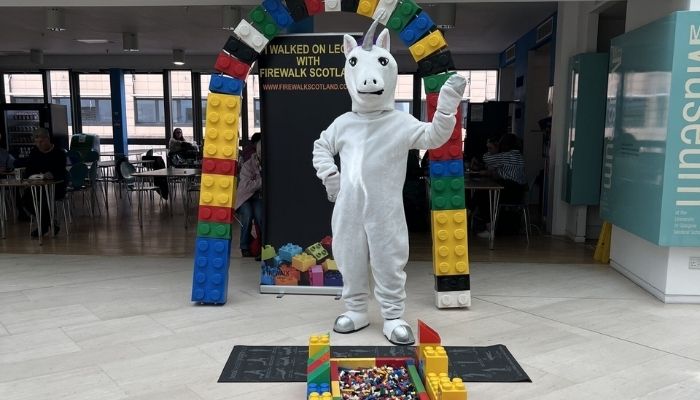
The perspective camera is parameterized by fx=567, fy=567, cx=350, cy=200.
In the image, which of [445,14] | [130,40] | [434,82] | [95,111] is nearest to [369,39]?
[434,82]

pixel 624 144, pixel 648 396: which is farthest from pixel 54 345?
pixel 624 144

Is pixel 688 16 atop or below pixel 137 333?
atop

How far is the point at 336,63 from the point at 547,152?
4.95 metres

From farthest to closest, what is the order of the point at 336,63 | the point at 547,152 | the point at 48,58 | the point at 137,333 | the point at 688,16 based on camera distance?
the point at 48,58
the point at 547,152
the point at 336,63
the point at 688,16
the point at 137,333

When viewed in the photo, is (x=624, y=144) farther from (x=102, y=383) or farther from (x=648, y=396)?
(x=102, y=383)

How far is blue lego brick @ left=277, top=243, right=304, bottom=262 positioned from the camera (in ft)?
16.4

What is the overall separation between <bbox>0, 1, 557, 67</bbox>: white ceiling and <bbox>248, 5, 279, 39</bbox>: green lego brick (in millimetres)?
3909

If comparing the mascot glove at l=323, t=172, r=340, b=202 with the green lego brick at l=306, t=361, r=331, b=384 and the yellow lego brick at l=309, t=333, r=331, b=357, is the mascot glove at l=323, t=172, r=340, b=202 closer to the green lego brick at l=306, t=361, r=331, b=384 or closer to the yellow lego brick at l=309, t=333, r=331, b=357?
the yellow lego brick at l=309, t=333, r=331, b=357

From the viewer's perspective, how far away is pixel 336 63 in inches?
187

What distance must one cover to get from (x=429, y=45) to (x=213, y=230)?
7.46 ft

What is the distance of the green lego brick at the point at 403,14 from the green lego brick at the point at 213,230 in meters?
2.09

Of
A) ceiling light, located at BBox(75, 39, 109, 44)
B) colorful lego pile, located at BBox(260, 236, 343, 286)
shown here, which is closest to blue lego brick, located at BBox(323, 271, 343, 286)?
colorful lego pile, located at BBox(260, 236, 343, 286)

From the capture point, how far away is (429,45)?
4.41 m

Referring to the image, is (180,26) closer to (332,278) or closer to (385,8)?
(385,8)
